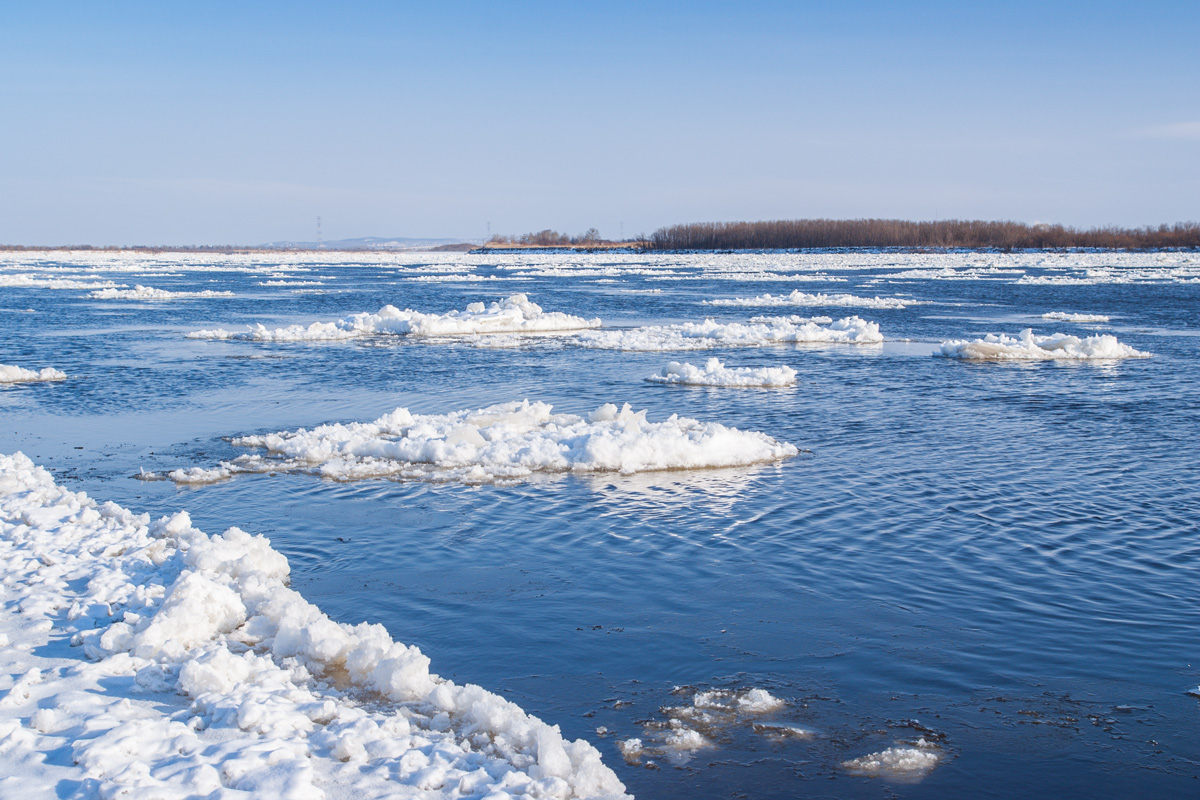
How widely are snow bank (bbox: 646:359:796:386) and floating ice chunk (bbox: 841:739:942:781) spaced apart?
1305 centimetres

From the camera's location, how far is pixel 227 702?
5328 millimetres

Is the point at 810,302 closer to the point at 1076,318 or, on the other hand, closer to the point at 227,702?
the point at 1076,318

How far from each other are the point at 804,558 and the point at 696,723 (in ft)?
10.4

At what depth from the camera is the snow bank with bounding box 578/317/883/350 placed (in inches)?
975

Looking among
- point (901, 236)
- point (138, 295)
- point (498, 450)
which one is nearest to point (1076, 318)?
point (498, 450)

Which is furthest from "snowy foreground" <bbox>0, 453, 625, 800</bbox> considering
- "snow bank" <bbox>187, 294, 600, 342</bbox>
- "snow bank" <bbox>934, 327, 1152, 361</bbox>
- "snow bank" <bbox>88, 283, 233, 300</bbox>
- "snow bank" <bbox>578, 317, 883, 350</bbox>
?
"snow bank" <bbox>88, 283, 233, 300</bbox>

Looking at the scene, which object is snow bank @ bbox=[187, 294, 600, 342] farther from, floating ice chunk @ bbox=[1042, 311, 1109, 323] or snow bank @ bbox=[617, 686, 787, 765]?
snow bank @ bbox=[617, 686, 787, 765]

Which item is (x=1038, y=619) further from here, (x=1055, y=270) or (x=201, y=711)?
(x=1055, y=270)

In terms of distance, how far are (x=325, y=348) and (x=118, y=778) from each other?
21.5 meters

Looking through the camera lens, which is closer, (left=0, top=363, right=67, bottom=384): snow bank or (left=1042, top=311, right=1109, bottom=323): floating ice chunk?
(left=0, top=363, right=67, bottom=384): snow bank

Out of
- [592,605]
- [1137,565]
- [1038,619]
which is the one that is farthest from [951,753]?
[1137,565]

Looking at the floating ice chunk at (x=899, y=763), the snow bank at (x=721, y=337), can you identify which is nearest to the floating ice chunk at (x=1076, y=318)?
the snow bank at (x=721, y=337)

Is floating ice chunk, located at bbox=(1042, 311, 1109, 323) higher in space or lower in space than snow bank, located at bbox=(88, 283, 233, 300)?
lower

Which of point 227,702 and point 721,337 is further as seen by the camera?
point 721,337
